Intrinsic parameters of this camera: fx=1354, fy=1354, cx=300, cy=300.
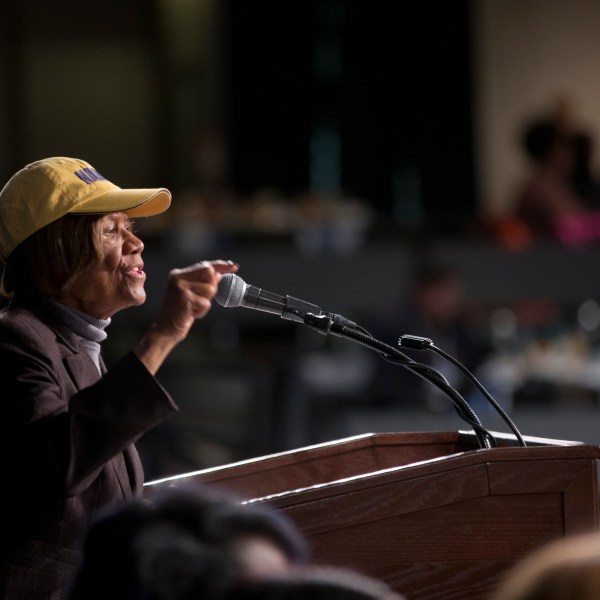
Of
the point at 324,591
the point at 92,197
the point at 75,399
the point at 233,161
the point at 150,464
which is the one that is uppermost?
the point at 92,197

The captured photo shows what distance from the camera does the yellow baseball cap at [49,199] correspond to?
170 cm

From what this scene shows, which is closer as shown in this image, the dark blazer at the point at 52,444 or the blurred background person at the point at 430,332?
the dark blazer at the point at 52,444

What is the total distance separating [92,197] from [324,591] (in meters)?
0.98

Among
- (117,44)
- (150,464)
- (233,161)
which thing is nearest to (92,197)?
(150,464)

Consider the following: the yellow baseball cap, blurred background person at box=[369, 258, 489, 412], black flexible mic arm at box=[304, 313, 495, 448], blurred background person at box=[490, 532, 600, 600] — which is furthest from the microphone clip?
blurred background person at box=[369, 258, 489, 412]

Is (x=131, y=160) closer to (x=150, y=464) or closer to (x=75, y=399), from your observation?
(x=150, y=464)

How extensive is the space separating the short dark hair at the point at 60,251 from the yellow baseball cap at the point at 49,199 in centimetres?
2

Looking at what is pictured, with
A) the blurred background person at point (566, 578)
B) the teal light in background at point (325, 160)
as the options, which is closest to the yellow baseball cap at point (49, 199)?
the blurred background person at point (566, 578)

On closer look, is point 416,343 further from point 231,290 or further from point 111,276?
point 111,276

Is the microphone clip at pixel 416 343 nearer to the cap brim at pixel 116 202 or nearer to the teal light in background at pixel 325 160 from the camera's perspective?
the cap brim at pixel 116 202

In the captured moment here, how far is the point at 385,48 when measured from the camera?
379 inches

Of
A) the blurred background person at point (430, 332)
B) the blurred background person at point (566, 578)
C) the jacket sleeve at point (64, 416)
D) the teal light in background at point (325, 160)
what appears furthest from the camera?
the teal light in background at point (325, 160)

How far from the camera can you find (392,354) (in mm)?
1845

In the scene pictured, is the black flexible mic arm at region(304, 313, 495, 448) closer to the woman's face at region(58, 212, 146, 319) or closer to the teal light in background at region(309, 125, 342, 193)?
the woman's face at region(58, 212, 146, 319)
